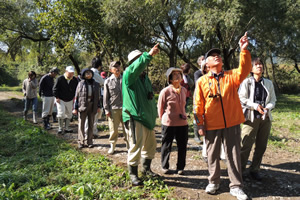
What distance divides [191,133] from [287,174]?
3447 millimetres

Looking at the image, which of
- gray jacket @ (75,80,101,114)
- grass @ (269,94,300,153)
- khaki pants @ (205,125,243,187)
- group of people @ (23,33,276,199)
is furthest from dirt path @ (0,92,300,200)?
gray jacket @ (75,80,101,114)

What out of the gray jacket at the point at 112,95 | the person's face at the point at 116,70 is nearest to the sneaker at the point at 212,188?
the gray jacket at the point at 112,95

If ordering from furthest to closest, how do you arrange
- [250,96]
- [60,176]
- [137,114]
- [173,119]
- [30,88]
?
1. [30,88]
2. [173,119]
3. [60,176]
4. [250,96]
5. [137,114]

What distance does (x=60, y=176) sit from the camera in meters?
4.12

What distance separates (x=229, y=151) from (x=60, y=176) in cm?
293

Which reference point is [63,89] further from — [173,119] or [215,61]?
[215,61]

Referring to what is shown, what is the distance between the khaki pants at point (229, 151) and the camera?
346 cm

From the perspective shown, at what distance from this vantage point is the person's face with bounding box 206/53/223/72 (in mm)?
3506

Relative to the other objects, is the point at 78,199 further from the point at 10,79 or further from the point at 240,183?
the point at 10,79

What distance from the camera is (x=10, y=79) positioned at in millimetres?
38500

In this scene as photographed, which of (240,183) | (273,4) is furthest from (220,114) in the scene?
(273,4)

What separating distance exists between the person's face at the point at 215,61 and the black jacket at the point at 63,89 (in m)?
5.23

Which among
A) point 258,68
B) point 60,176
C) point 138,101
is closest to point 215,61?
point 258,68

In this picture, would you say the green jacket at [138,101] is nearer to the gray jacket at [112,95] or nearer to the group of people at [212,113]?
the group of people at [212,113]
